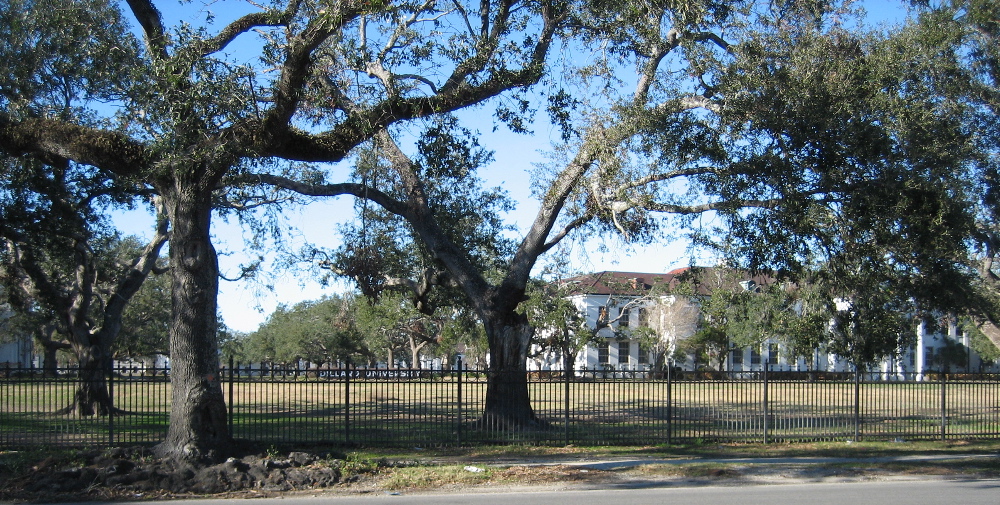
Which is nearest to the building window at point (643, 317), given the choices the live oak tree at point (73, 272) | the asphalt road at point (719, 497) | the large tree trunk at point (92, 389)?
the live oak tree at point (73, 272)

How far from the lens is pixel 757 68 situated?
14102mm

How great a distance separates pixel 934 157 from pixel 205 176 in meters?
12.1

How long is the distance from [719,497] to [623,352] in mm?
51974

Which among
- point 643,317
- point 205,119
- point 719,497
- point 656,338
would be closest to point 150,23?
point 205,119

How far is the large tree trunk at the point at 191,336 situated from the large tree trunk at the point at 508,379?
6.09m

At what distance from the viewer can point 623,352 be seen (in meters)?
62.1

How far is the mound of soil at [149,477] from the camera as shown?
10508mm

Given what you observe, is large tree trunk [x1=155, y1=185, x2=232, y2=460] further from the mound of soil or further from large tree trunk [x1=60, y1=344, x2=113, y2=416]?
large tree trunk [x1=60, y1=344, x2=113, y2=416]

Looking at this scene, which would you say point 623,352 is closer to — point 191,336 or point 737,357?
point 737,357

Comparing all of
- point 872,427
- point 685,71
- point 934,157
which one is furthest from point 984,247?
point 685,71

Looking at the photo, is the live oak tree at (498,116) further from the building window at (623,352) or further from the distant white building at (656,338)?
the building window at (623,352)

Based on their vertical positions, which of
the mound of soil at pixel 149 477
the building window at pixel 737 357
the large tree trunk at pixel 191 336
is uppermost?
the large tree trunk at pixel 191 336

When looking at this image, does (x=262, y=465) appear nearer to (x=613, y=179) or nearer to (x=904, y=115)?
(x=613, y=179)

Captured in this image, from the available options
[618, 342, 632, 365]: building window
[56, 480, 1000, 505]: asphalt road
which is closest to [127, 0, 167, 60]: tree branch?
[56, 480, 1000, 505]: asphalt road
